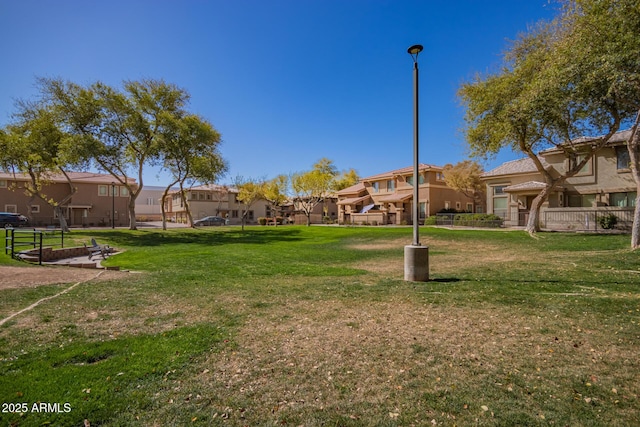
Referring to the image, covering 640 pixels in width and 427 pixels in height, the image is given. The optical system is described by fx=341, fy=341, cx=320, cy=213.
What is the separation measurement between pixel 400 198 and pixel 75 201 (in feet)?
156

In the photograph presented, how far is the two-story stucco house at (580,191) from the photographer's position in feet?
81.1

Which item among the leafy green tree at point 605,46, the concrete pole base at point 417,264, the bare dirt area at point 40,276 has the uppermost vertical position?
the leafy green tree at point 605,46

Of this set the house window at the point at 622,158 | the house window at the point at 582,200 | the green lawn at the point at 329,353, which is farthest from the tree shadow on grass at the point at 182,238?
the house window at the point at 622,158

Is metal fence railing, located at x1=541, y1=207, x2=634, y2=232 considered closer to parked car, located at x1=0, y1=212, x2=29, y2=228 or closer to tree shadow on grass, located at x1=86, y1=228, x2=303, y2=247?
tree shadow on grass, located at x1=86, y1=228, x2=303, y2=247

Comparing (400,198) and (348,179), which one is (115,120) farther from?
(348,179)

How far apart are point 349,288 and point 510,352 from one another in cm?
474

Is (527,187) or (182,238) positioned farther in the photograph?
(182,238)

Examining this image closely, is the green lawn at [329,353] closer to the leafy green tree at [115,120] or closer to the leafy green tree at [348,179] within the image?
the leafy green tree at [115,120]

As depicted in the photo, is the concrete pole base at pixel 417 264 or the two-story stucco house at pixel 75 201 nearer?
the concrete pole base at pixel 417 264

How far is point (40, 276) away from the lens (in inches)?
405

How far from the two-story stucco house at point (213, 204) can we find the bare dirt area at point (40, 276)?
174ft

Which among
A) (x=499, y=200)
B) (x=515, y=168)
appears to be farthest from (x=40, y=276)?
(x=515, y=168)

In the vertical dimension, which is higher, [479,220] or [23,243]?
[479,220]

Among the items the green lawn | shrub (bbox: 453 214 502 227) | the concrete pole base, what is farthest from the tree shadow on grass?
the concrete pole base
